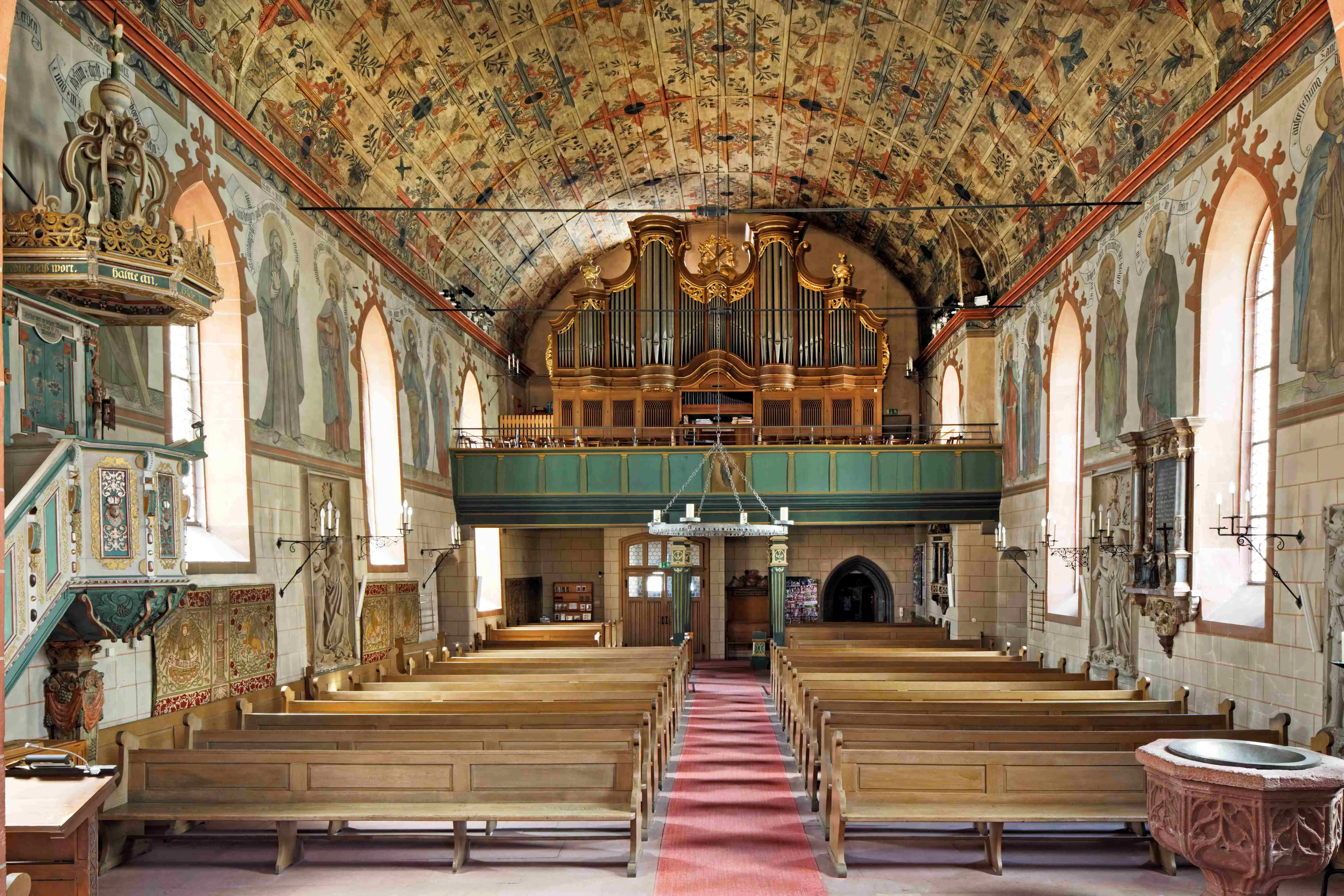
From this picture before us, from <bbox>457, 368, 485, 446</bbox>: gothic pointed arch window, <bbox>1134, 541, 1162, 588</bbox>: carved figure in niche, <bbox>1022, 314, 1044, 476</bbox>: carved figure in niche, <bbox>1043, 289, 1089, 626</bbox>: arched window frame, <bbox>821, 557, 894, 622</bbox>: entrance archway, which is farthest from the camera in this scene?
<bbox>821, 557, 894, 622</bbox>: entrance archway

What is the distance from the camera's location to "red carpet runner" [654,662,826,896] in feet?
23.5

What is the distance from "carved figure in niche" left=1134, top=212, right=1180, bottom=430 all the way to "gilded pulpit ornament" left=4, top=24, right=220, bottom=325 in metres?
9.42

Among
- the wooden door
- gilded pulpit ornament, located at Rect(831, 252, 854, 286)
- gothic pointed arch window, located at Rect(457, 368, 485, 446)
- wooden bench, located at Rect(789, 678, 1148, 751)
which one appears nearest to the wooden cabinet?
the wooden door

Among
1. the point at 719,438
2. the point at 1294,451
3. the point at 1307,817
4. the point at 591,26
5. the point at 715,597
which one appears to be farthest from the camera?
the point at 715,597

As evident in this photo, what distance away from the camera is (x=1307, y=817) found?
511cm

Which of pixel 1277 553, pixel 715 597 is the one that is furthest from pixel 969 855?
pixel 715 597

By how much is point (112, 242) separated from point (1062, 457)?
1283 centimetres

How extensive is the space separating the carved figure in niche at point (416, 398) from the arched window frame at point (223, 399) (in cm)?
546

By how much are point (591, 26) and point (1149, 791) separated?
39.8ft

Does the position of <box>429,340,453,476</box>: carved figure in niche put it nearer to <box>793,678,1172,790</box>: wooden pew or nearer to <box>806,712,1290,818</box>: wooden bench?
<box>793,678,1172,790</box>: wooden pew

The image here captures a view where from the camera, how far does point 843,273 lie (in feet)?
75.2

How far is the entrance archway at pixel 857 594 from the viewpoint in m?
24.8

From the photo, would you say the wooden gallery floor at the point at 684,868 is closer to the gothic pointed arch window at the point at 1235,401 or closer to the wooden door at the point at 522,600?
the gothic pointed arch window at the point at 1235,401

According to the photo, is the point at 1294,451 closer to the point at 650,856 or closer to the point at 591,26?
the point at 650,856
